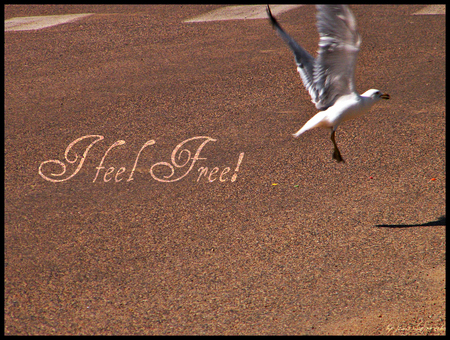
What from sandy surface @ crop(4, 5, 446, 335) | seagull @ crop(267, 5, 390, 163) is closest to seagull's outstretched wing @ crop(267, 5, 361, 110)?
seagull @ crop(267, 5, 390, 163)

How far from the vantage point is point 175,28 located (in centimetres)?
1204

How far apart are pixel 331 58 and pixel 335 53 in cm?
8

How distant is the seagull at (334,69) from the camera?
16.4ft

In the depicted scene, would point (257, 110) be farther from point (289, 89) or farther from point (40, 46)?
point (40, 46)

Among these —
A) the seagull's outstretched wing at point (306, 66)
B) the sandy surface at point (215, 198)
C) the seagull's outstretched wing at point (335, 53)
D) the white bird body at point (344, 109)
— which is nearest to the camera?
the sandy surface at point (215, 198)

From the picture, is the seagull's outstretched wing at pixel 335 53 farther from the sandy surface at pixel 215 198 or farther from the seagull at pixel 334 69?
the sandy surface at pixel 215 198

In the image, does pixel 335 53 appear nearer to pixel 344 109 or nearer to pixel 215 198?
pixel 344 109

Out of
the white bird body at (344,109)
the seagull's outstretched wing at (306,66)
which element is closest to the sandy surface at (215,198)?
the white bird body at (344,109)

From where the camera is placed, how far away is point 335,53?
5188mm

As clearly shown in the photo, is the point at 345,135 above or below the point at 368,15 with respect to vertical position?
above

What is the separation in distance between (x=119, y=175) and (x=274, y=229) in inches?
79.8

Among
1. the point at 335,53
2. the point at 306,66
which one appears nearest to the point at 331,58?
the point at 335,53

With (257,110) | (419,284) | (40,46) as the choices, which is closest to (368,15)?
(257,110)

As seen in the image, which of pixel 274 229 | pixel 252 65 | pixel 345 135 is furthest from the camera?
pixel 252 65
